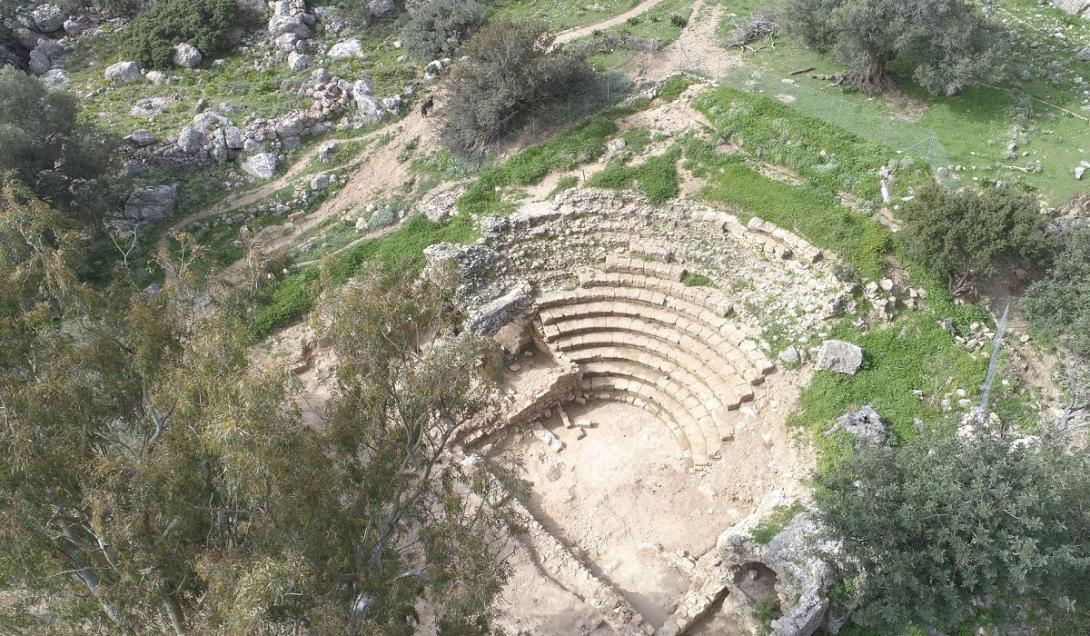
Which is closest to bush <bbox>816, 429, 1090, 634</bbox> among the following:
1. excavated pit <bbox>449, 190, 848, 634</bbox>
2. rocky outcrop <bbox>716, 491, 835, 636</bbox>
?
rocky outcrop <bbox>716, 491, 835, 636</bbox>

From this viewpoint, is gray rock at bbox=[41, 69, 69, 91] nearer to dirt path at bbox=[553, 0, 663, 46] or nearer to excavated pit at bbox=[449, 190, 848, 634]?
dirt path at bbox=[553, 0, 663, 46]

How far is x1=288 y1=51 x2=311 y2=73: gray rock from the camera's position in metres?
30.6

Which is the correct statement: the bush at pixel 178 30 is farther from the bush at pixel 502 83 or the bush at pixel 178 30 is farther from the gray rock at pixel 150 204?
the bush at pixel 502 83

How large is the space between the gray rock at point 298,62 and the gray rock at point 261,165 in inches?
237

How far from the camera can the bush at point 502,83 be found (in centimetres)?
2417

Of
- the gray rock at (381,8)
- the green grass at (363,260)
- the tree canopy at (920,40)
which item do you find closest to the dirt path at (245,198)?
the green grass at (363,260)

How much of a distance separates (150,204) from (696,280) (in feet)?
65.6

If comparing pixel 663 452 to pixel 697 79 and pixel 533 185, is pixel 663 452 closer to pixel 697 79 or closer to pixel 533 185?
pixel 533 185

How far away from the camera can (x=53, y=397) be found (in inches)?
390

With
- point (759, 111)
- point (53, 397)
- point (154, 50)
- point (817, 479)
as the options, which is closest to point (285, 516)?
point (53, 397)

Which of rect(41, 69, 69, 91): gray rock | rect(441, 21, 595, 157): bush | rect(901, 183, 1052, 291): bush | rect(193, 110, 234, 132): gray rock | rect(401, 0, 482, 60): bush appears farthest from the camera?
rect(41, 69, 69, 91): gray rock

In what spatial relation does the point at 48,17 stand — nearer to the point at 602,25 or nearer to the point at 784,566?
the point at 602,25

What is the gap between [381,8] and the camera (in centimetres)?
3341

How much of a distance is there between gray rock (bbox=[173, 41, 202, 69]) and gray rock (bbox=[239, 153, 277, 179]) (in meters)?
8.31
